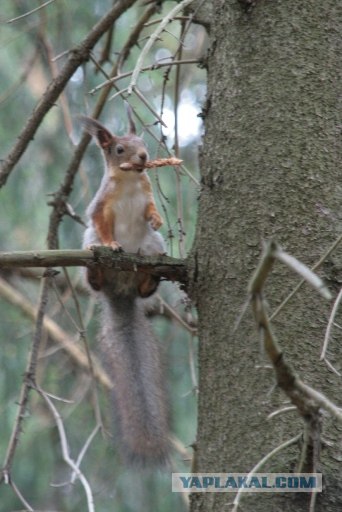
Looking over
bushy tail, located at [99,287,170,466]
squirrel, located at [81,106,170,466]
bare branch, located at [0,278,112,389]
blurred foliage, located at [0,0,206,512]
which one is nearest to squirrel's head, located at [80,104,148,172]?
squirrel, located at [81,106,170,466]

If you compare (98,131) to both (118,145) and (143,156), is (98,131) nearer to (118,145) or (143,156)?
(118,145)

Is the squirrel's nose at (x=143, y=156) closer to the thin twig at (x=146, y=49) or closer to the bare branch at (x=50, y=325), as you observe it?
the thin twig at (x=146, y=49)

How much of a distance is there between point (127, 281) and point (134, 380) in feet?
0.87

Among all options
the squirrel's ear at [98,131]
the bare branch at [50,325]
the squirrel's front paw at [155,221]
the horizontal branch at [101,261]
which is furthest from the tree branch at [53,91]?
the bare branch at [50,325]

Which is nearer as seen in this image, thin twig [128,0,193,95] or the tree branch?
thin twig [128,0,193,95]

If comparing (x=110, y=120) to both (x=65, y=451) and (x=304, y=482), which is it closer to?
(x=65, y=451)

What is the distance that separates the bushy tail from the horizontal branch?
38 cm

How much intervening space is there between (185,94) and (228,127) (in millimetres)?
1441

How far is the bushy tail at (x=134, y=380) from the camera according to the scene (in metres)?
1.84

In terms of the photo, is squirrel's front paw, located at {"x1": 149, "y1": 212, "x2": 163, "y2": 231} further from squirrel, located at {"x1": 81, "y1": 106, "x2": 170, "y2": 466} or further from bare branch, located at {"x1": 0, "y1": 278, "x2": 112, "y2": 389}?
bare branch, located at {"x1": 0, "y1": 278, "x2": 112, "y2": 389}

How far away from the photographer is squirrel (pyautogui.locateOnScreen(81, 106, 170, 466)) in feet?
6.72

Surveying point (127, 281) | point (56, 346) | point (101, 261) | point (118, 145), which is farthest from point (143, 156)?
point (56, 346)

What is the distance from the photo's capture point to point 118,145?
2141 millimetres

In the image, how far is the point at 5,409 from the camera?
10.3ft
